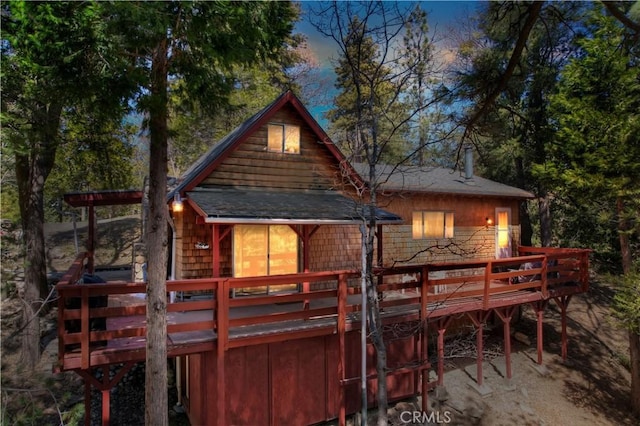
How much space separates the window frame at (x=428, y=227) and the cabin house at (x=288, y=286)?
43 millimetres

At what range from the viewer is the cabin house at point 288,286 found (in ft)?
19.3

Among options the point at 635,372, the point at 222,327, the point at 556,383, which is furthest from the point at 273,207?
the point at 635,372

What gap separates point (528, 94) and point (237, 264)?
51.7ft

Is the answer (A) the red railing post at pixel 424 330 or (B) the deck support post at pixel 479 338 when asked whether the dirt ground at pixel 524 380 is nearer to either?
(B) the deck support post at pixel 479 338

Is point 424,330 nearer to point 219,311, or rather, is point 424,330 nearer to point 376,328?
point 376,328

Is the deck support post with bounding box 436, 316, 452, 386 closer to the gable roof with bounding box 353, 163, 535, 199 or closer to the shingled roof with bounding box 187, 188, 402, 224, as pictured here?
the shingled roof with bounding box 187, 188, 402, 224

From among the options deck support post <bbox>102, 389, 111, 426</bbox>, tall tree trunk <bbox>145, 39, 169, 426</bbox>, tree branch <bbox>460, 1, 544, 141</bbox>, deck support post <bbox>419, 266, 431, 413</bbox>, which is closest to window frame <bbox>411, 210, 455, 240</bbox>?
deck support post <bbox>419, 266, 431, 413</bbox>

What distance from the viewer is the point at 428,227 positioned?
12.2 meters

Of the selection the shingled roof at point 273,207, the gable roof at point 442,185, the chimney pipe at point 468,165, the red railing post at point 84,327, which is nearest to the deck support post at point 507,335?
the gable roof at point 442,185

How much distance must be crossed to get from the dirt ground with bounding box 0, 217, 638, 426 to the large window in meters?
3.43

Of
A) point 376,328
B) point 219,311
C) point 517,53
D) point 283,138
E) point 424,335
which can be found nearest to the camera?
point 517,53

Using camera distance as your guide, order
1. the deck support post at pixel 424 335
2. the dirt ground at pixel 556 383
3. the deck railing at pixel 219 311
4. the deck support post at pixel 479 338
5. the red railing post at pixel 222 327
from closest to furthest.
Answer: the deck railing at pixel 219 311
the red railing post at pixel 222 327
the deck support post at pixel 424 335
the dirt ground at pixel 556 383
the deck support post at pixel 479 338

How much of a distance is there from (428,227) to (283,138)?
585cm

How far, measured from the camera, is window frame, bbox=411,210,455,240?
1191cm
